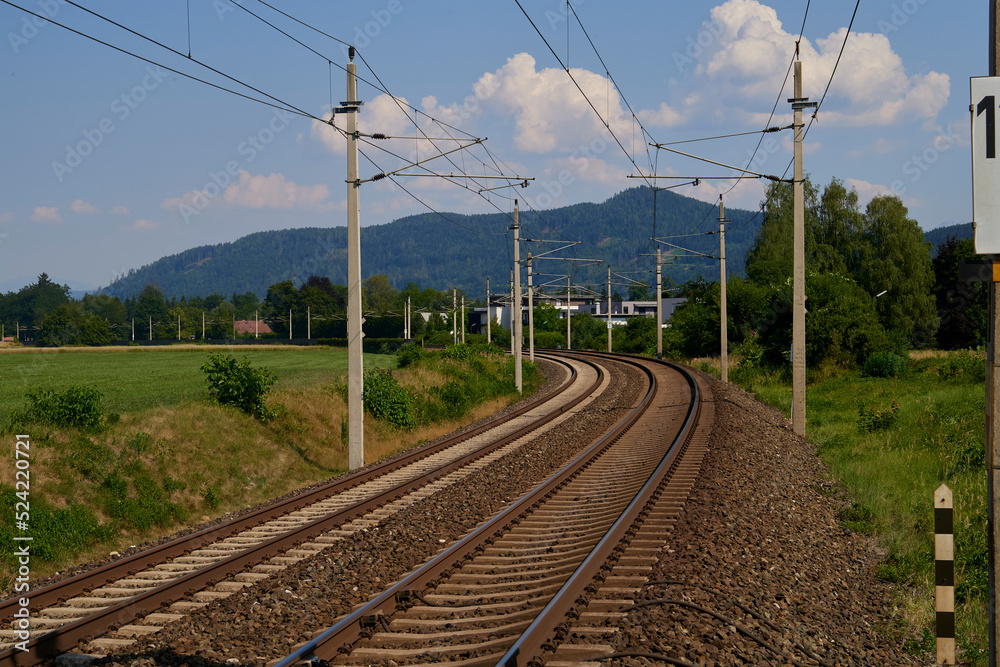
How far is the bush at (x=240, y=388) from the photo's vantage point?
20766mm

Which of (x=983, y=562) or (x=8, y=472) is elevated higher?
(x=8, y=472)

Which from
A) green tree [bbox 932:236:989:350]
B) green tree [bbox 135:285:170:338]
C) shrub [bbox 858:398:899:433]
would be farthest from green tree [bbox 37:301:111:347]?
shrub [bbox 858:398:899:433]

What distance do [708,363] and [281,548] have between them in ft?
133

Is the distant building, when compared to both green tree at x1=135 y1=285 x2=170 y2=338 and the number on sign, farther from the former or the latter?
the number on sign

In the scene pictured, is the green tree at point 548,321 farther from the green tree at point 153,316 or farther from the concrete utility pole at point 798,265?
the green tree at point 153,316

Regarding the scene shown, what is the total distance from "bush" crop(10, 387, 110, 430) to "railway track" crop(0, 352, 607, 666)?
5.47 metres

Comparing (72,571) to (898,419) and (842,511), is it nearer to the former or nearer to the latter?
(842,511)

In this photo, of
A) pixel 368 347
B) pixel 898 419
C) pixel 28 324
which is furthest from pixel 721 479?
pixel 28 324

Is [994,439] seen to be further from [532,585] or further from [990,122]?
[532,585]

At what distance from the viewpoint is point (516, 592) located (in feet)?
26.6

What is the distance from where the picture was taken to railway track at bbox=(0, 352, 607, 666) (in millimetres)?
7316

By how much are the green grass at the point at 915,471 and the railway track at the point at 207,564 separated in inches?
281

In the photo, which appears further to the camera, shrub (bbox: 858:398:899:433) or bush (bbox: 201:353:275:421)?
shrub (bbox: 858:398:899:433)

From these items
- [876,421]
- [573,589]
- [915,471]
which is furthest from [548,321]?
[573,589]
